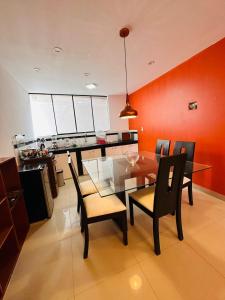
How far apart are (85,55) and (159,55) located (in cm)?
117

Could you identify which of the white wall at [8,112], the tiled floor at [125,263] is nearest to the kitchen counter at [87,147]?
the white wall at [8,112]

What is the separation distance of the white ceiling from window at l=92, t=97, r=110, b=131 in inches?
73.6

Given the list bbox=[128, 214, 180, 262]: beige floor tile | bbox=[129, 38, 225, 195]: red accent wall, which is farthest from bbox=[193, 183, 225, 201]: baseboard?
bbox=[128, 214, 180, 262]: beige floor tile

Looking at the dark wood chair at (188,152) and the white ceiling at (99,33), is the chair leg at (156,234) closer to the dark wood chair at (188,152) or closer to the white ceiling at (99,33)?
the dark wood chair at (188,152)

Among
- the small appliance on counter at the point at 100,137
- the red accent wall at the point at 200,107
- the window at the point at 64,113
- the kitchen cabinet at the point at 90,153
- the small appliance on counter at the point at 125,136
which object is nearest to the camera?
the red accent wall at the point at 200,107

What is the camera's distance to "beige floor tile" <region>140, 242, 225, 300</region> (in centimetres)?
112

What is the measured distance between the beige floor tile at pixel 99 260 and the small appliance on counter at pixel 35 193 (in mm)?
745

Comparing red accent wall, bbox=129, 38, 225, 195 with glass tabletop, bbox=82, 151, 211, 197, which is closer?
glass tabletop, bbox=82, 151, 211, 197

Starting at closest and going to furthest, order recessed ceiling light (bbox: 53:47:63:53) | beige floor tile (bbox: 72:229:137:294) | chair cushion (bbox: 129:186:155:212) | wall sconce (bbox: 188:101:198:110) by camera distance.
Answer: beige floor tile (bbox: 72:229:137:294) < chair cushion (bbox: 129:186:155:212) < recessed ceiling light (bbox: 53:47:63:53) < wall sconce (bbox: 188:101:198:110)

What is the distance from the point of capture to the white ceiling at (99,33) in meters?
1.38

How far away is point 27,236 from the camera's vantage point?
6.27 ft

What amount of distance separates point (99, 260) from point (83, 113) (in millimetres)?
3866

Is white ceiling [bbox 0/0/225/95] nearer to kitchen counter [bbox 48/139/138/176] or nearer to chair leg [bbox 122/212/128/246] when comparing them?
kitchen counter [bbox 48/139/138/176]

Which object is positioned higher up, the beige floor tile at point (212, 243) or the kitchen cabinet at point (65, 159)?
the kitchen cabinet at point (65, 159)
